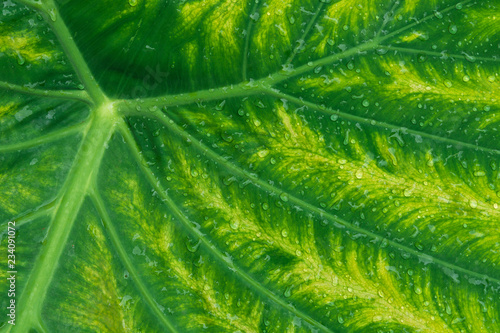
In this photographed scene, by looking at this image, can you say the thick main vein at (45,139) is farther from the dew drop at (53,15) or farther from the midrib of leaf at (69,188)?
the dew drop at (53,15)

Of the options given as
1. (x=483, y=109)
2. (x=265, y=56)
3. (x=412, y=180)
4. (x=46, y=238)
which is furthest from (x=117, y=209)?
(x=483, y=109)

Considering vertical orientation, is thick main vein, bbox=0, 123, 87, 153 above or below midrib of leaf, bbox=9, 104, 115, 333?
above

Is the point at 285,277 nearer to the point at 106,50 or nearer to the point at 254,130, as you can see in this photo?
the point at 254,130

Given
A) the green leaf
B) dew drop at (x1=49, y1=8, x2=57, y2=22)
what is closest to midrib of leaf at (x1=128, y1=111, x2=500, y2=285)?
the green leaf

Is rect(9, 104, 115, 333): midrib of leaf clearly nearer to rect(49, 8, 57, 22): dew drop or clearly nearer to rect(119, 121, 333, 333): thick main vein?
rect(119, 121, 333, 333): thick main vein

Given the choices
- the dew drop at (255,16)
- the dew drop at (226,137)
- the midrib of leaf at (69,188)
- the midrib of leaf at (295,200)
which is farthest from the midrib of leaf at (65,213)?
the dew drop at (255,16)

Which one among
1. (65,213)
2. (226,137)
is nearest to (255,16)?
(226,137)

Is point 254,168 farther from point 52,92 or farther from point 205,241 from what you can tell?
point 52,92
